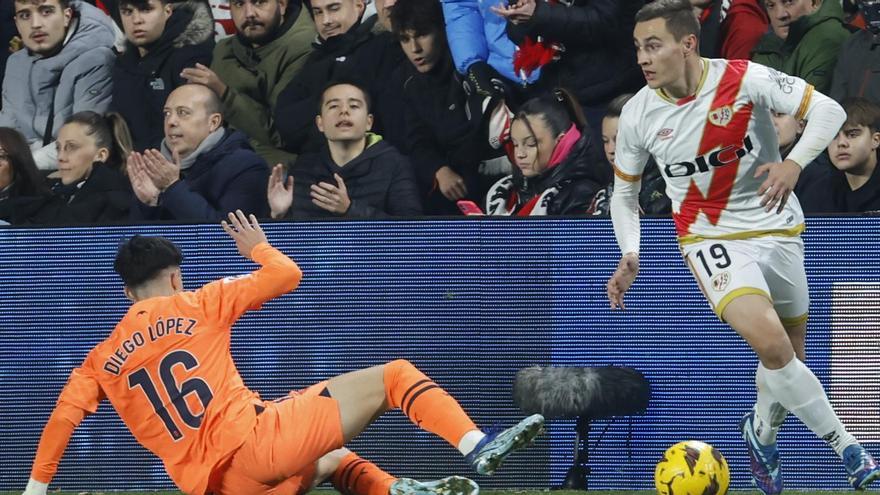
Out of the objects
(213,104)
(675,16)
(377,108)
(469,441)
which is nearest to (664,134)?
(675,16)

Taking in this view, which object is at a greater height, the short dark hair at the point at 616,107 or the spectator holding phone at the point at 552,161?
the short dark hair at the point at 616,107

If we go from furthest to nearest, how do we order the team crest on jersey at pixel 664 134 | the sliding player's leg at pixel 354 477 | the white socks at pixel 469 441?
1. the team crest on jersey at pixel 664 134
2. the sliding player's leg at pixel 354 477
3. the white socks at pixel 469 441

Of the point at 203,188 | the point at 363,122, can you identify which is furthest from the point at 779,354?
the point at 203,188

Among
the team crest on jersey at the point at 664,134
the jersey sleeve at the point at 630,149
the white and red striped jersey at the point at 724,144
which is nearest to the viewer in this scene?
the white and red striped jersey at the point at 724,144

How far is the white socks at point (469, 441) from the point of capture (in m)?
6.30

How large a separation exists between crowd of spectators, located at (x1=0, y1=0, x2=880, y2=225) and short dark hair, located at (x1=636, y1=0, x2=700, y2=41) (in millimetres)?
1748

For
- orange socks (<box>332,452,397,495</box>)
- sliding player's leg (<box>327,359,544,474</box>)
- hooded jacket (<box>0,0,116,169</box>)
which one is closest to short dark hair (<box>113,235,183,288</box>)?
sliding player's leg (<box>327,359,544,474</box>)

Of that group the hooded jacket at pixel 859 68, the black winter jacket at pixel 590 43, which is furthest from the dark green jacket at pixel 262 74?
the hooded jacket at pixel 859 68

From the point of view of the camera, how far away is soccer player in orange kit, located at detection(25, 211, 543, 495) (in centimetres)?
652

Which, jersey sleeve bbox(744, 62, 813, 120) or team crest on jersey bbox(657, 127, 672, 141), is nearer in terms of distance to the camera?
jersey sleeve bbox(744, 62, 813, 120)

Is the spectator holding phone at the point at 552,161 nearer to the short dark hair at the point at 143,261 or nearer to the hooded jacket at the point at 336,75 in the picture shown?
the hooded jacket at the point at 336,75

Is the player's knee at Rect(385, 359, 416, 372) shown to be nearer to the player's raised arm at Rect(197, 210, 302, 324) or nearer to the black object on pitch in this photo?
the player's raised arm at Rect(197, 210, 302, 324)

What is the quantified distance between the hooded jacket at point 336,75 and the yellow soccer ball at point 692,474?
3.55 m

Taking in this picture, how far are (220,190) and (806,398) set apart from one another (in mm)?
4123
